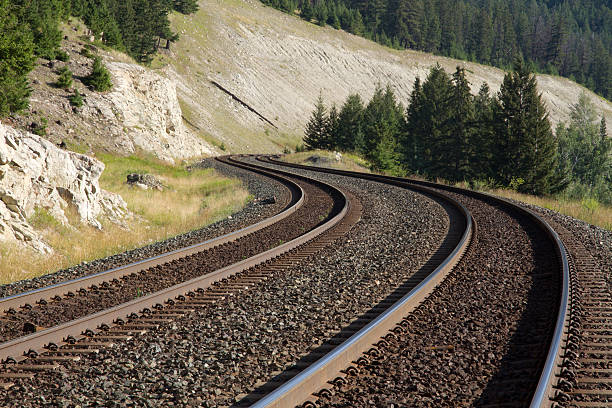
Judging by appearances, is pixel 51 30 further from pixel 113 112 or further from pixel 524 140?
pixel 524 140

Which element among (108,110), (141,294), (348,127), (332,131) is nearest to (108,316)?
(141,294)

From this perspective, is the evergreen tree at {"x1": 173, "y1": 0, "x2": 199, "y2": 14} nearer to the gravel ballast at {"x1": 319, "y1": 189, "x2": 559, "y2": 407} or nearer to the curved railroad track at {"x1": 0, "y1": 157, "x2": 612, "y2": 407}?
the curved railroad track at {"x1": 0, "y1": 157, "x2": 612, "y2": 407}

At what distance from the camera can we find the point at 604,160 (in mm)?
58875

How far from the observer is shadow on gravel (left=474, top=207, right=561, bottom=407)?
4246 millimetres

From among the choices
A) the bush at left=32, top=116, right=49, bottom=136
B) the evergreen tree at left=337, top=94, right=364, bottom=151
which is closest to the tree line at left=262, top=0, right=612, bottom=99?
the evergreen tree at left=337, top=94, right=364, bottom=151

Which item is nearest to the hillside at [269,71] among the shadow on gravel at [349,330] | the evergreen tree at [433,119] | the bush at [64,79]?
the evergreen tree at [433,119]

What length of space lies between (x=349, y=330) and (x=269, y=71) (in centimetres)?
9006

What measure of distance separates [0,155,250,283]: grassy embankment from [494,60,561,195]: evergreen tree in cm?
2570

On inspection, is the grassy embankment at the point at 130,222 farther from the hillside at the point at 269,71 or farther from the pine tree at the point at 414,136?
the hillside at the point at 269,71

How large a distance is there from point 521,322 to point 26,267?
8.87 metres

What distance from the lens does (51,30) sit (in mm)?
32906

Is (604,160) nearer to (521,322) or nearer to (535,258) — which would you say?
(535,258)

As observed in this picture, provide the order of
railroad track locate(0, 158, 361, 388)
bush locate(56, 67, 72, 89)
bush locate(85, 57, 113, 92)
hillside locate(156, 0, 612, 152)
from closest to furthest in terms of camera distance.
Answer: railroad track locate(0, 158, 361, 388)
bush locate(56, 67, 72, 89)
bush locate(85, 57, 113, 92)
hillside locate(156, 0, 612, 152)

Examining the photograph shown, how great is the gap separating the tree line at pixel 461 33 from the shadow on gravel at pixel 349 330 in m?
139
